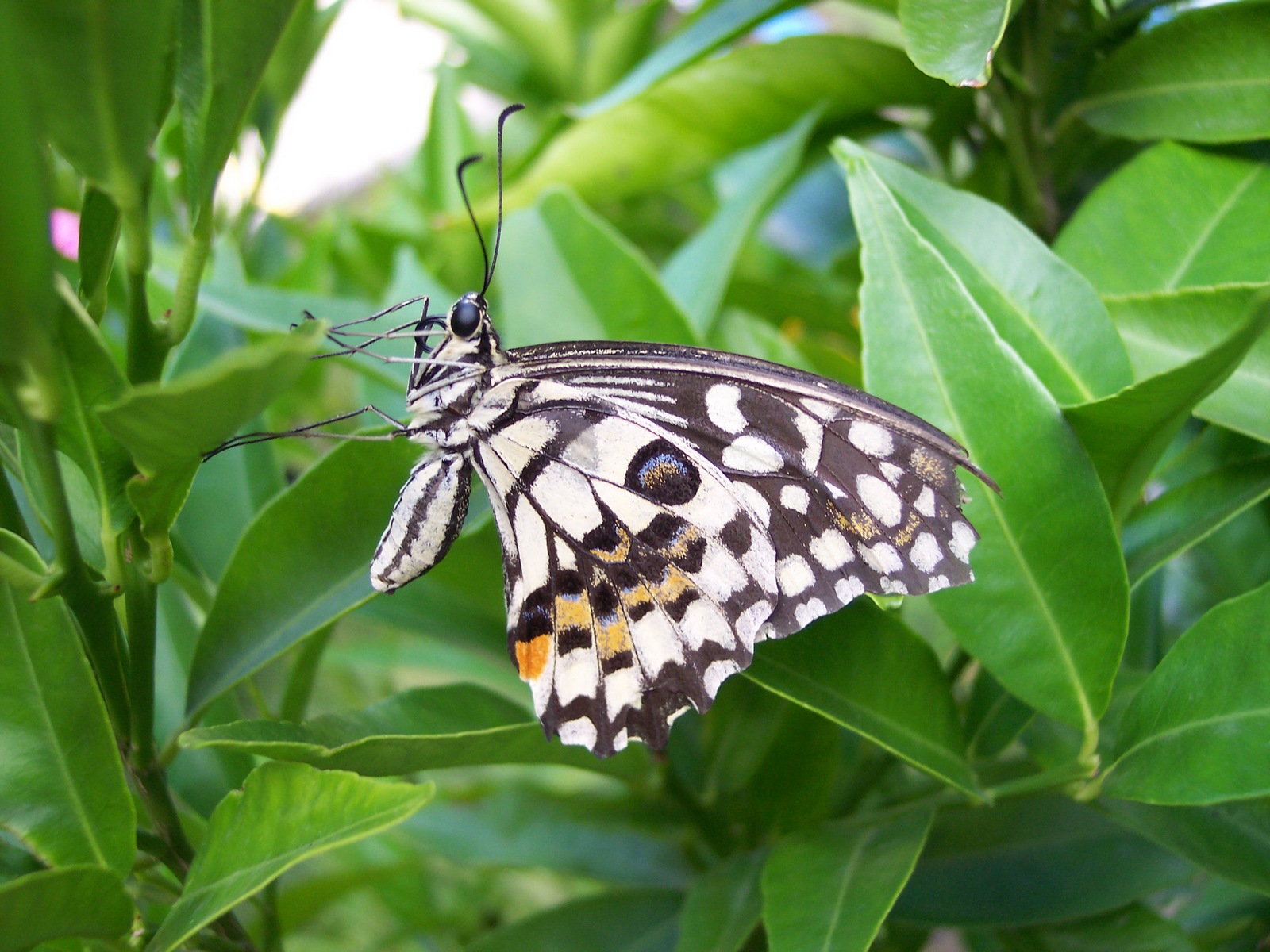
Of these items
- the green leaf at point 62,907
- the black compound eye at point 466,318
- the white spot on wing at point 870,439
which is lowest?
the green leaf at point 62,907

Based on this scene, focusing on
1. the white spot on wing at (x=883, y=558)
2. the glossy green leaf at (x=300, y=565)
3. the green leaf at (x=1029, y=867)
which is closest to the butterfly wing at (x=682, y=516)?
the white spot on wing at (x=883, y=558)

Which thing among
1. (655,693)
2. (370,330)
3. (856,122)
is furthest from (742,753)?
(856,122)

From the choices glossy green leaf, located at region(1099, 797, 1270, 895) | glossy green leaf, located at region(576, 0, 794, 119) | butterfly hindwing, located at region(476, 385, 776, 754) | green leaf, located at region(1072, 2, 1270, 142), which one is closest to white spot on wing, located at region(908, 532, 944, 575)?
butterfly hindwing, located at region(476, 385, 776, 754)

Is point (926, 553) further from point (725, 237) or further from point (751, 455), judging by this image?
point (725, 237)

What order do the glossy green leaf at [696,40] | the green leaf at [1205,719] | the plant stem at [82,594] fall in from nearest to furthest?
the plant stem at [82,594] → the green leaf at [1205,719] → the glossy green leaf at [696,40]

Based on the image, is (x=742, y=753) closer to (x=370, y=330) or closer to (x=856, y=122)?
(x=370, y=330)

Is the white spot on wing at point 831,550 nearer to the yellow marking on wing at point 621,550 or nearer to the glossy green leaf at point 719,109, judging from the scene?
the yellow marking on wing at point 621,550

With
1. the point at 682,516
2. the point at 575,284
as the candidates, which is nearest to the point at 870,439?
the point at 682,516
